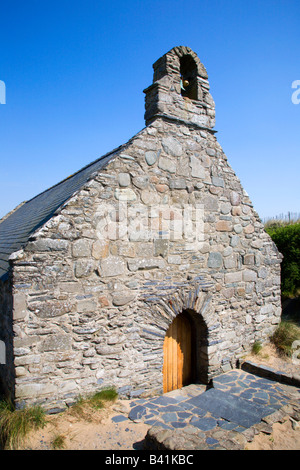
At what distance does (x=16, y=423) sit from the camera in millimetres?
3727

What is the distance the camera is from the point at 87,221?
457 centimetres

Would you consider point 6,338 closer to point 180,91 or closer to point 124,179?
point 124,179

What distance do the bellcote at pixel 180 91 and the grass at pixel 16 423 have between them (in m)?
→ 5.03

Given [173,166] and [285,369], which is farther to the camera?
Result: [285,369]

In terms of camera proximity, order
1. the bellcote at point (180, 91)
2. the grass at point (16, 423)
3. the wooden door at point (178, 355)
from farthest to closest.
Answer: the wooden door at point (178, 355)
the bellcote at point (180, 91)
the grass at point (16, 423)

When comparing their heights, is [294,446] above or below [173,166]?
below

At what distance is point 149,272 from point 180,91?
12.0 ft

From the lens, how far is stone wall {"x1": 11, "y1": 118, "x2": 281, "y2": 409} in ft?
13.8

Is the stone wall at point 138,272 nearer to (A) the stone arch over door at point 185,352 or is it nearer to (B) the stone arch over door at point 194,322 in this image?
(B) the stone arch over door at point 194,322

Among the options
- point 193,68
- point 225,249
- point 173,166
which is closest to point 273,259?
point 225,249

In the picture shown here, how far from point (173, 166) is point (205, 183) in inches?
33.4

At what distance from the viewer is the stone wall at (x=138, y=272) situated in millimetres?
4215

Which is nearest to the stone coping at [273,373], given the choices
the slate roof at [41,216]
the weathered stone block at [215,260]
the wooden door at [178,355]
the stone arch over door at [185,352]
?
the stone arch over door at [185,352]
